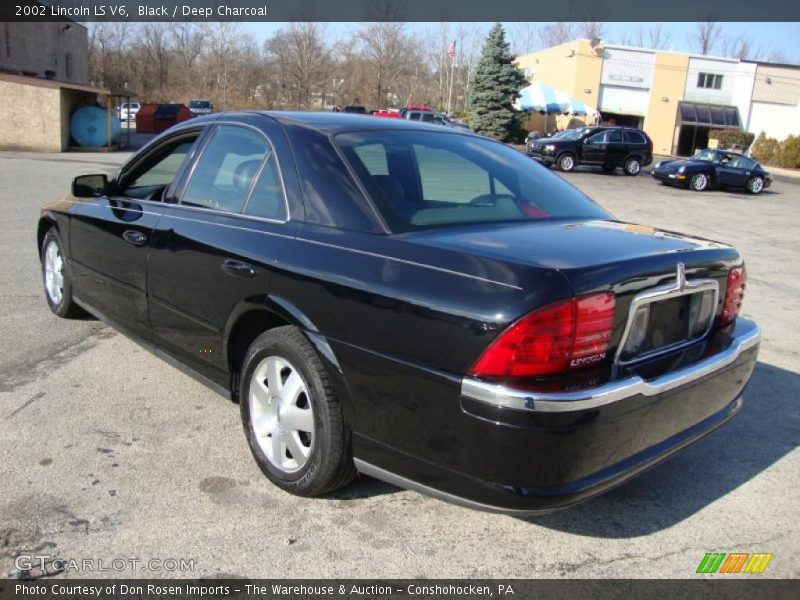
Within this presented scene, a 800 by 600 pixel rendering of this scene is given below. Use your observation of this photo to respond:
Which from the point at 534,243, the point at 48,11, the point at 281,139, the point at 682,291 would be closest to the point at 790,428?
the point at 682,291

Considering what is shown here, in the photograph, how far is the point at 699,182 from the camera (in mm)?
24516

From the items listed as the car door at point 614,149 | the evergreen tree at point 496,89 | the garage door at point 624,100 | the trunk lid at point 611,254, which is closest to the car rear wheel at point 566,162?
the car door at point 614,149

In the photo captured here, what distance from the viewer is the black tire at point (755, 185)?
2516 cm

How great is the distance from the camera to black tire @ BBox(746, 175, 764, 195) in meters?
25.2

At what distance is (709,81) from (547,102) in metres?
17.7

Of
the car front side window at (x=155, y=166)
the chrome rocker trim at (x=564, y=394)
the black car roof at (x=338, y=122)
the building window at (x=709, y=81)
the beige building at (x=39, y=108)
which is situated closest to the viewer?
the chrome rocker trim at (x=564, y=394)

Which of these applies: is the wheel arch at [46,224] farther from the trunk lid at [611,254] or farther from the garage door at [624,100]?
the garage door at [624,100]

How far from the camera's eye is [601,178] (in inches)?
1032

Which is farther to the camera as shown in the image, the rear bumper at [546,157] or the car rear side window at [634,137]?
the car rear side window at [634,137]

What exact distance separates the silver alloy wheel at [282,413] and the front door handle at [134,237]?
1268 millimetres

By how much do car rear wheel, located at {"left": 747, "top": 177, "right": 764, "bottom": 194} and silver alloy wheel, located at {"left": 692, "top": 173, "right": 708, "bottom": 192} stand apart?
6.25ft

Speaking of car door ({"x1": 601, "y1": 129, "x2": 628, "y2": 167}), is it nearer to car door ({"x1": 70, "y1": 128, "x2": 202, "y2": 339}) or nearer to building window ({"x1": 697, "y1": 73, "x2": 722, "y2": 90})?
car door ({"x1": 70, "y1": 128, "x2": 202, "y2": 339})

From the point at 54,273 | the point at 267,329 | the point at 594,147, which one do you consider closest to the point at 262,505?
the point at 267,329

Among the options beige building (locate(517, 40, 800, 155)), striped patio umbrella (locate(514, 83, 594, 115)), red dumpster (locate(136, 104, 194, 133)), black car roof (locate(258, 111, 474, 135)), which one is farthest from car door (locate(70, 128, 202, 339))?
beige building (locate(517, 40, 800, 155))
